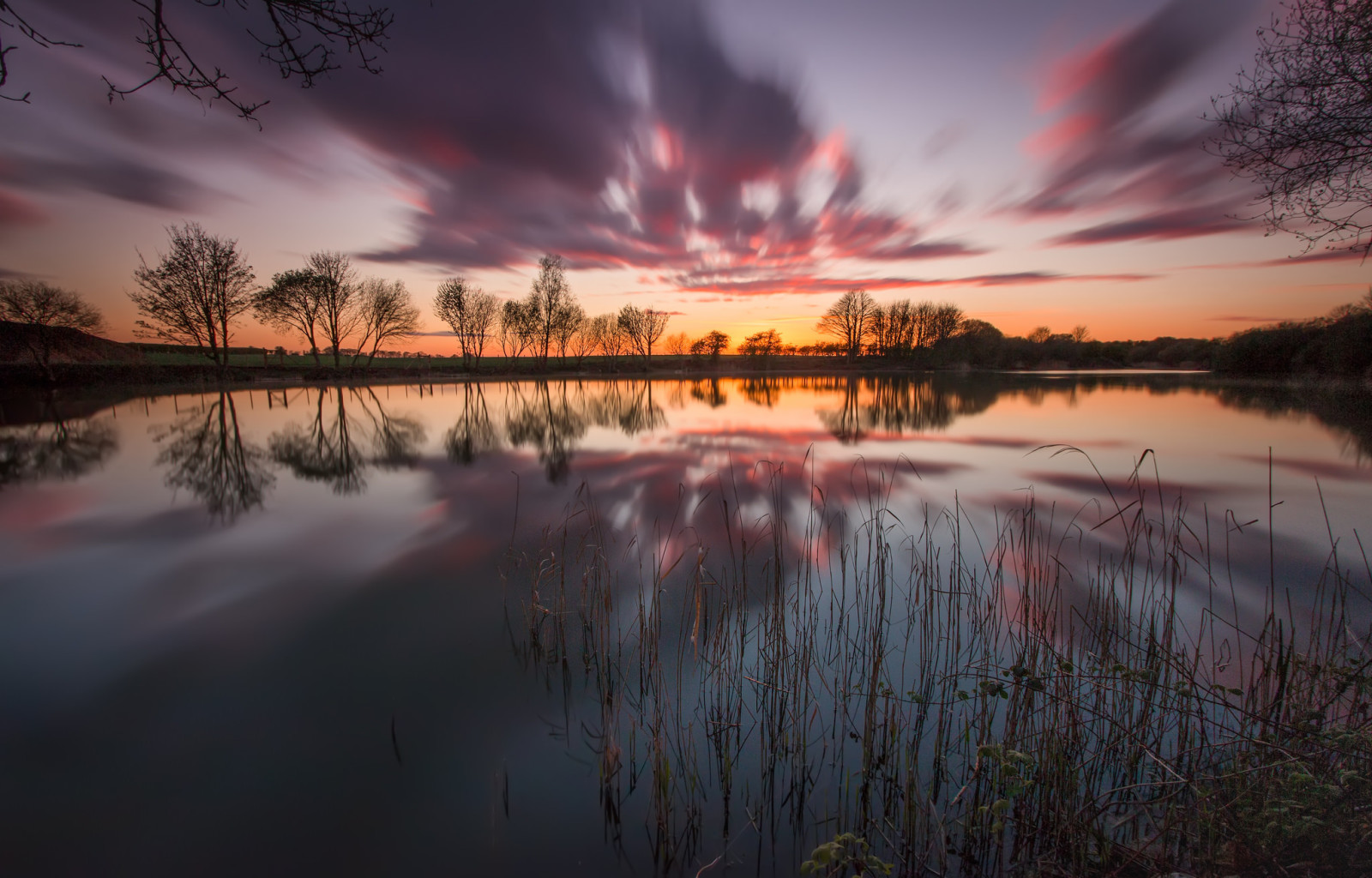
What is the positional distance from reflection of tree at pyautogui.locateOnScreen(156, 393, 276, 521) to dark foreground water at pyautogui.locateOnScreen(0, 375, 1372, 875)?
10 cm

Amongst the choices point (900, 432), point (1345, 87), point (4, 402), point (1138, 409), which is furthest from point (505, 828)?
point (4, 402)

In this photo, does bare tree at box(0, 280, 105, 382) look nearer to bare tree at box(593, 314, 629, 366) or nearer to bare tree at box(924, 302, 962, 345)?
bare tree at box(593, 314, 629, 366)

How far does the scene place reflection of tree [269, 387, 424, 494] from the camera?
10.9m

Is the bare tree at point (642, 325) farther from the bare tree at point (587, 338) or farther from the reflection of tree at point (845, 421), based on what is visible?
the reflection of tree at point (845, 421)

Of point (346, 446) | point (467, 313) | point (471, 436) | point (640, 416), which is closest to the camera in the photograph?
point (346, 446)

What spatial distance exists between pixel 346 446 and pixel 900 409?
71.3 ft

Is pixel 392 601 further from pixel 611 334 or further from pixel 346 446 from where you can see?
pixel 611 334

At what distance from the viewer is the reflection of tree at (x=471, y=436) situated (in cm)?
1296

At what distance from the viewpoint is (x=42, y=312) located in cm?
3070

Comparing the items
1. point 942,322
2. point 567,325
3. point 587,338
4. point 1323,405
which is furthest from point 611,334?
point 1323,405

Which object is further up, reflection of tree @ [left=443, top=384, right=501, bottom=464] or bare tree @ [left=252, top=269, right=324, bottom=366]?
bare tree @ [left=252, top=269, right=324, bottom=366]

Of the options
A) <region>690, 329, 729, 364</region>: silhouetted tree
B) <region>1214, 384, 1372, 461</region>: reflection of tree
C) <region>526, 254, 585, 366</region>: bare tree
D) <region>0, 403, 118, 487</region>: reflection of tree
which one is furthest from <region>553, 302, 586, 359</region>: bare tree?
<region>1214, 384, 1372, 461</region>: reflection of tree

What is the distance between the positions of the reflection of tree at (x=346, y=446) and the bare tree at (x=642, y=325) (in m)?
51.3

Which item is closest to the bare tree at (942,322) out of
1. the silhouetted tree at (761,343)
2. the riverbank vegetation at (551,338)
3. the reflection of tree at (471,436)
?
the riverbank vegetation at (551,338)
